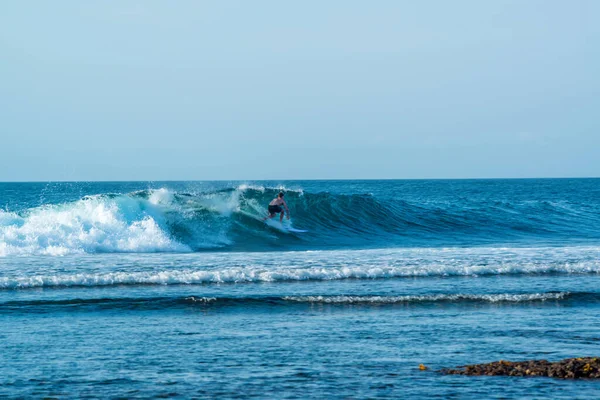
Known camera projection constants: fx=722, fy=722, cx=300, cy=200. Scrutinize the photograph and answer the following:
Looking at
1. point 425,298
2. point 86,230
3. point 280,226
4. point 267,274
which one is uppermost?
point 86,230


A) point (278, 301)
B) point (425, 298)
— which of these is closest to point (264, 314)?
point (278, 301)

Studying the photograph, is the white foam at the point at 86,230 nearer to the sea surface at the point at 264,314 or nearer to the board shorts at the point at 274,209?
the sea surface at the point at 264,314

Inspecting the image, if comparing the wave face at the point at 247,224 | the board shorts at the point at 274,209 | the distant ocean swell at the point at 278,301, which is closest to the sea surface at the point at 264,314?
the distant ocean swell at the point at 278,301

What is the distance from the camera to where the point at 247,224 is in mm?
28922

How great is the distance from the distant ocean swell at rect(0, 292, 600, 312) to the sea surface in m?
0.04

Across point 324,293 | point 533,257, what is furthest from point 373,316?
point 533,257

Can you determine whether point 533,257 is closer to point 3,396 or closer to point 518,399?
point 518,399

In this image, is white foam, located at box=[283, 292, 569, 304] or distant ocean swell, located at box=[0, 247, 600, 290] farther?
distant ocean swell, located at box=[0, 247, 600, 290]

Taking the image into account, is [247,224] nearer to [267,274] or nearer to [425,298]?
[267,274]

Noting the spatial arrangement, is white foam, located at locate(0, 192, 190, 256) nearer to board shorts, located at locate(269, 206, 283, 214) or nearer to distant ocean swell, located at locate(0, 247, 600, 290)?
distant ocean swell, located at locate(0, 247, 600, 290)

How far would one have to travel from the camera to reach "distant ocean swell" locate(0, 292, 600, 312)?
42.7 ft

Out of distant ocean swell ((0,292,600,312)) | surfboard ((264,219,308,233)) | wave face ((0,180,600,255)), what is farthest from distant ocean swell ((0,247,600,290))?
surfboard ((264,219,308,233))

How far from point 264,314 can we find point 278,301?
97cm

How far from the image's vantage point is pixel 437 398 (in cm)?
740
